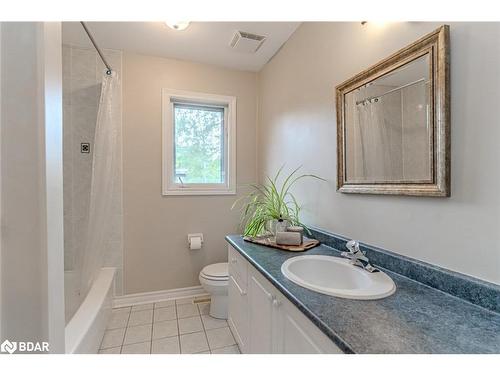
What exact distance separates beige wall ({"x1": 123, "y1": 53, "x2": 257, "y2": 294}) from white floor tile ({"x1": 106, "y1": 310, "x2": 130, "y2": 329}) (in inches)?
7.8

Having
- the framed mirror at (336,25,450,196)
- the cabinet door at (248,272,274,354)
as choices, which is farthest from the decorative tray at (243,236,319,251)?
the framed mirror at (336,25,450,196)

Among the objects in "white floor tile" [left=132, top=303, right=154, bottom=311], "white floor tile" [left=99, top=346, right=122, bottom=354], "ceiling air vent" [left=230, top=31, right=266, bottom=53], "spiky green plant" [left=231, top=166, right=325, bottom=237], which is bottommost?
"white floor tile" [left=132, top=303, right=154, bottom=311]

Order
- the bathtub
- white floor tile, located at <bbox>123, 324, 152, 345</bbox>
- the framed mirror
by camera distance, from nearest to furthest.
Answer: the framed mirror, the bathtub, white floor tile, located at <bbox>123, 324, 152, 345</bbox>

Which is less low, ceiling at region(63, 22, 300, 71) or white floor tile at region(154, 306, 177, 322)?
ceiling at region(63, 22, 300, 71)

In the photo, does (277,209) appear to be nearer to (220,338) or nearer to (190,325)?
(220,338)

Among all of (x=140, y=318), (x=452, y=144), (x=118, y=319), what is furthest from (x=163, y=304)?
(x=452, y=144)

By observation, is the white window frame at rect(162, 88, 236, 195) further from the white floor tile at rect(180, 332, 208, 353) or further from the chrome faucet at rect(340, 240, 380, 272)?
the chrome faucet at rect(340, 240, 380, 272)

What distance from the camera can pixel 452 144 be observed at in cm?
93

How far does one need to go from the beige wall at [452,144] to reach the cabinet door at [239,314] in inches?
28.9

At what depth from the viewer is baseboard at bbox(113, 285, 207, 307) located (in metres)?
2.31

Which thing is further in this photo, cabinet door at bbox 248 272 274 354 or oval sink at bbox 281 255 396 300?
cabinet door at bbox 248 272 274 354

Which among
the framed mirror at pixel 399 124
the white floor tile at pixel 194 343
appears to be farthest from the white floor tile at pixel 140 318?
the framed mirror at pixel 399 124
